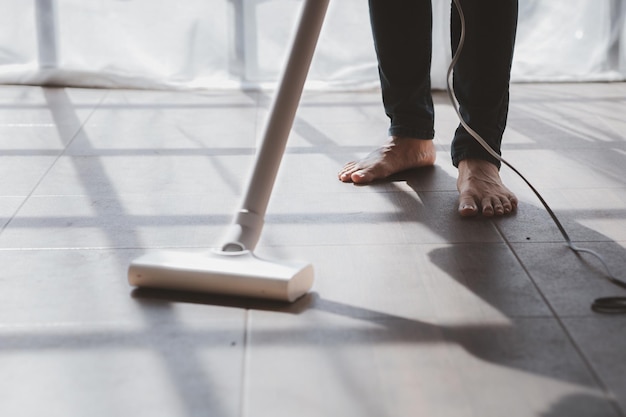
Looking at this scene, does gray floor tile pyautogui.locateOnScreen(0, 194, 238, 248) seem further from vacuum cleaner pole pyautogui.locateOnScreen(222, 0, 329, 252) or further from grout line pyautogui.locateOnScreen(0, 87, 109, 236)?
vacuum cleaner pole pyautogui.locateOnScreen(222, 0, 329, 252)

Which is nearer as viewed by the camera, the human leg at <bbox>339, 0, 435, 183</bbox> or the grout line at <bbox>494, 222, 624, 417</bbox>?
the grout line at <bbox>494, 222, 624, 417</bbox>

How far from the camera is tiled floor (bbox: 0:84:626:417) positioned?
3.38 feet

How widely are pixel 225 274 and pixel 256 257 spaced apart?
66mm

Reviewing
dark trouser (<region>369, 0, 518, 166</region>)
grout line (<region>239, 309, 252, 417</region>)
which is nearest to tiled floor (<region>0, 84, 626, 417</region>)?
grout line (<region>239, 309, 252, 417</region>)

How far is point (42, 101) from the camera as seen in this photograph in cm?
273

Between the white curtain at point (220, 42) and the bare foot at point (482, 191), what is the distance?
1.29 meters

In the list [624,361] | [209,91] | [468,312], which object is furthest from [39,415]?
[209,91]

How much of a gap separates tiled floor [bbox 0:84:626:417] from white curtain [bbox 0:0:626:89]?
0.72m

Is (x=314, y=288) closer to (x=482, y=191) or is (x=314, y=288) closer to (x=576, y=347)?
(x=576, y=347)

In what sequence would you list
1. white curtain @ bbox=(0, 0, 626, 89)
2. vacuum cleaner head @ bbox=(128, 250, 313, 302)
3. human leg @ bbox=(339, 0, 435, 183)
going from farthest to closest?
1. white curtain @ bbox=(0, 0, 626, 89)
2. human leg @ bbox=(339, 0, 435, 183)
3. vacuum cleaner head @ bbox=(128, 250, 313, 302)

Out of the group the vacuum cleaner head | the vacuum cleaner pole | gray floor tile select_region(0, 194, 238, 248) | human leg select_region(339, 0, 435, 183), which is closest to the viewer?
the vacuum cleaner head

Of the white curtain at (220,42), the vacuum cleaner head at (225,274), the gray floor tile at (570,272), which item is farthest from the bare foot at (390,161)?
the white curtain at (220,42)

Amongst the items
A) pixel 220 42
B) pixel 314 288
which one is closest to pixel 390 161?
pixel 314 288

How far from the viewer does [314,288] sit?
1338mm
